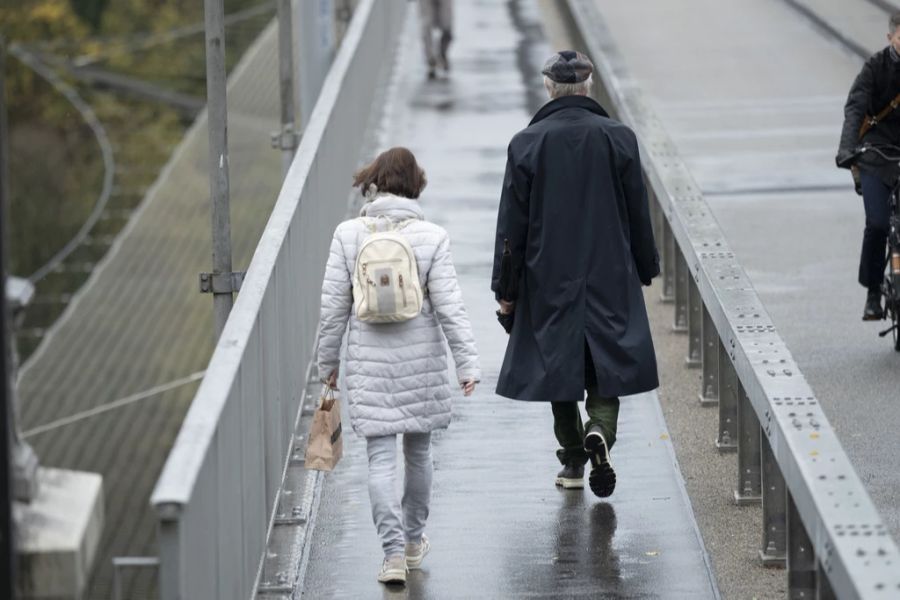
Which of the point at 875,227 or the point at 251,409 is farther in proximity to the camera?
the point at 875,227

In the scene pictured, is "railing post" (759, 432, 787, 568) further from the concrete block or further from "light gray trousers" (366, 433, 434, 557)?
the concrete block

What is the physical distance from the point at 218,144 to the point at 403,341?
7.91 feet

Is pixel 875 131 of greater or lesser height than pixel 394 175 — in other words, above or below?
→ below

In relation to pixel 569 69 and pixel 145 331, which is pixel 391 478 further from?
pixel 145 331

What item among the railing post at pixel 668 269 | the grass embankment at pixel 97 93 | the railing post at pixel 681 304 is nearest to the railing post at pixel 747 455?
the railing post at pixel 681 304

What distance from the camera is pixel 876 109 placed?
31.2 feet

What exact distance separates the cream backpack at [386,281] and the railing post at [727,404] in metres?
1.82

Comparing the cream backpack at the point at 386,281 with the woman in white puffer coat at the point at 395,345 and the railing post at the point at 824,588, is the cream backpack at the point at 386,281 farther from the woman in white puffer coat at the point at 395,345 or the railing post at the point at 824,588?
the railing post at the point at 824,588

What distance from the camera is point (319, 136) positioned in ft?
35.0

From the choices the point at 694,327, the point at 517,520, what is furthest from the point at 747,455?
the point at 694,327

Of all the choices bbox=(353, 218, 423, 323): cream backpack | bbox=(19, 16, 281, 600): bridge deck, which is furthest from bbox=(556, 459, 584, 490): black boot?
bbox=(19, 16, 281, 600): bridge deck

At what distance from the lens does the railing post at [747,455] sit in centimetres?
723

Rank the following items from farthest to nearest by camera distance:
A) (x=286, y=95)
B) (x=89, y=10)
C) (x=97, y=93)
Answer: (x=89, y=10) < (x=97, y=93) < (x=286, y=95)

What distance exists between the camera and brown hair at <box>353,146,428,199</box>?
658 cm
